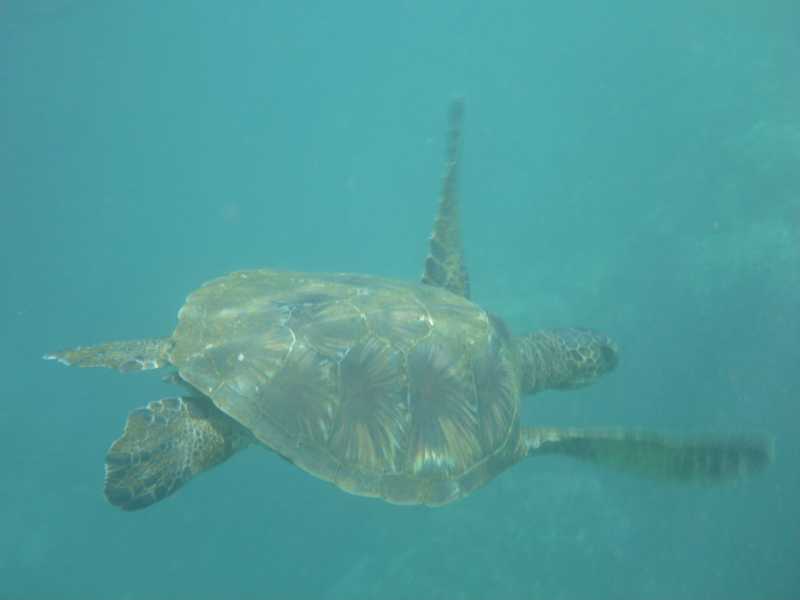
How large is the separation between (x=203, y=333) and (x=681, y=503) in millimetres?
8566

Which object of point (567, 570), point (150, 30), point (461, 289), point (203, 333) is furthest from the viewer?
point (150, 30)

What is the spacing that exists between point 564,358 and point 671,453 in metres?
2.07

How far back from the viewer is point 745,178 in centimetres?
1405

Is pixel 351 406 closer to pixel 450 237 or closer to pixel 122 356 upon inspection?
pixel 122 356

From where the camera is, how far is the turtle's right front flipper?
4.60 meters

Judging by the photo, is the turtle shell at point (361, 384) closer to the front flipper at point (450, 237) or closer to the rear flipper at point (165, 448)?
the rear flipper at point (165, 448)

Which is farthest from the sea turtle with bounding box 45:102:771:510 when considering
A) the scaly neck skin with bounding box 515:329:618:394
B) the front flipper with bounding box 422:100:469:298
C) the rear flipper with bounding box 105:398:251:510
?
the front flipper with bounding box 422:100:469:298

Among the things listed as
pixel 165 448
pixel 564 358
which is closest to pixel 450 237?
pixel 564 358

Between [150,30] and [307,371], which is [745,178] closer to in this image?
[307,371]

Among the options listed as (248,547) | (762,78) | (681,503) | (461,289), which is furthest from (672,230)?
(248,547)

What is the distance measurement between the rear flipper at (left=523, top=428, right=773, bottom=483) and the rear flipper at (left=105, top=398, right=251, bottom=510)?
10.1 feet

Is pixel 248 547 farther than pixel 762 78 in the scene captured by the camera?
No

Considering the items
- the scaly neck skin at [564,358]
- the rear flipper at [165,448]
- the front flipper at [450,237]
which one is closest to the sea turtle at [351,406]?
the rear flipper at [165,448]

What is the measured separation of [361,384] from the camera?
4.34 metres
